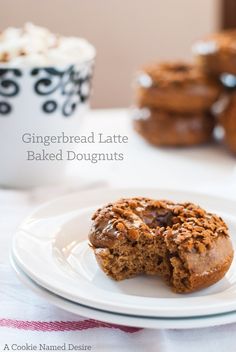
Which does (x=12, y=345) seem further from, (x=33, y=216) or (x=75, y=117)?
(x=75, y=117)

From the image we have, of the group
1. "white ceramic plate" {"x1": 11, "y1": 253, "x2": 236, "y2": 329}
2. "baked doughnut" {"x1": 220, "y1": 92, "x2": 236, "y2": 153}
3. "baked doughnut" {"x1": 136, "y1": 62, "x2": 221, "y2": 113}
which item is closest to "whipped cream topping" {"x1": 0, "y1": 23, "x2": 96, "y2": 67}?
"baked doughnut" {"x1": 136, "y1": 62, "x2": 221, "y2": 113}

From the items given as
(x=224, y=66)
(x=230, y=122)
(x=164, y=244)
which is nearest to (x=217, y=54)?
(x=224, y=66)

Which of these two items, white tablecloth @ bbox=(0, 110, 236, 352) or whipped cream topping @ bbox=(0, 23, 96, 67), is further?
whipped cream topping @ bbox=(0, 23, 96, 67)

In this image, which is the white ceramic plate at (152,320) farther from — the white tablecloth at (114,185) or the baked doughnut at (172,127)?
the baked doughnut at (172,127)

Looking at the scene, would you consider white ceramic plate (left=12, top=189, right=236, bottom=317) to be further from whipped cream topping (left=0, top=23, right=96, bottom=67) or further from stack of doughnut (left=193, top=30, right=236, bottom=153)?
stack of doughnut (left=193, top=30, right=236, bottom=153)

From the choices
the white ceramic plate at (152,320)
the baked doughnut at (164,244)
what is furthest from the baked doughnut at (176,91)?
the white ceramic plate at (152,320)

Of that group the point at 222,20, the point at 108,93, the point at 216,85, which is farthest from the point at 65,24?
the point at 216,85
